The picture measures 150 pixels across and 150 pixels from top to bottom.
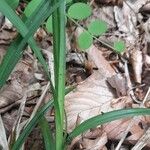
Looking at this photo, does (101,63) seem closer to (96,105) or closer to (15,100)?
(96,105)

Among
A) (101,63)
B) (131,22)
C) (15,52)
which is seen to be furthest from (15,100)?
(131,22)

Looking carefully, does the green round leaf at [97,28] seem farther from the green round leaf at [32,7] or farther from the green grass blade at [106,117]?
the green grass blade at [106,117]

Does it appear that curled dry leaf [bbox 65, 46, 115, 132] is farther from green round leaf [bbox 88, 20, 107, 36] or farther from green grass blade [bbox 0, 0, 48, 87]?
green grass blade [bbox 0, 0, 48, 87]

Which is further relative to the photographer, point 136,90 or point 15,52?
point 136,90

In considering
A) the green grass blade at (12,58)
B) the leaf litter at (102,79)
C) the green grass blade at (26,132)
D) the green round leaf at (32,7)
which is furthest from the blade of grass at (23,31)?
the leaf litter at (102,79)

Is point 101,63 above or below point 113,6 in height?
below

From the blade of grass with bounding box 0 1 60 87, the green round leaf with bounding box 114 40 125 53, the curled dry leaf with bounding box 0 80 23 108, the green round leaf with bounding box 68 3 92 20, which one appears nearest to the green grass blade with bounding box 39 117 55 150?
the blade of grass with bounding box 0 1 60 87

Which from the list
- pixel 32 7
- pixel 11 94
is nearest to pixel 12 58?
pixel 32 7
